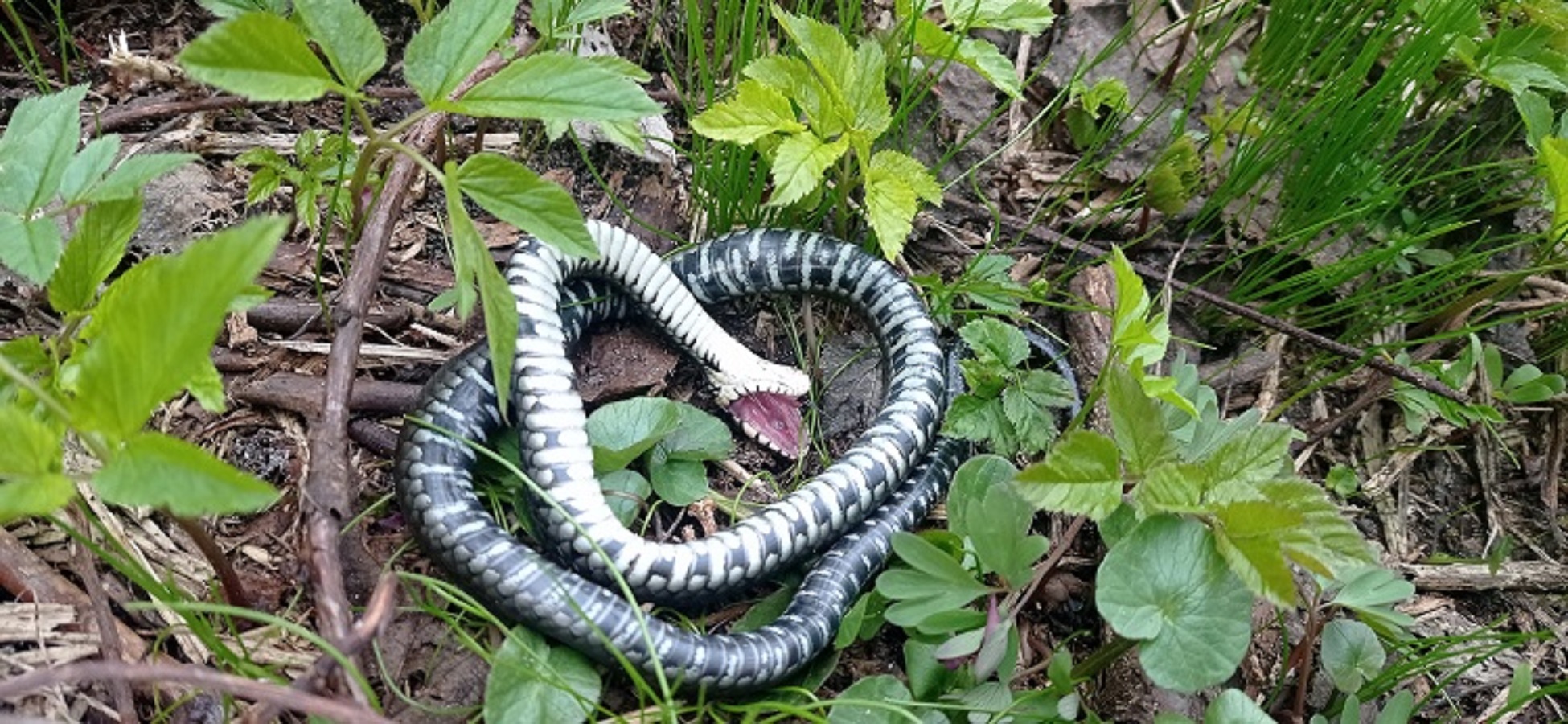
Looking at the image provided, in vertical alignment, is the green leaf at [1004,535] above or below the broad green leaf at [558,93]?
below

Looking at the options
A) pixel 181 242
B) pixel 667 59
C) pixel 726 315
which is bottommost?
pixel 726 315

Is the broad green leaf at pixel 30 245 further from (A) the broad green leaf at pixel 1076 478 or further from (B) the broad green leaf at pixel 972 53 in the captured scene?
(B) the broad green leaf at pixel 972 53

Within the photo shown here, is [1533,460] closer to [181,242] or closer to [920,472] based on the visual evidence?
[920,472]

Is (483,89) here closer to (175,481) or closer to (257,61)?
(257,61)

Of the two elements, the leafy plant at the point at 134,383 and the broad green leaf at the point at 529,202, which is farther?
the broad green leaf at the point at 529,202

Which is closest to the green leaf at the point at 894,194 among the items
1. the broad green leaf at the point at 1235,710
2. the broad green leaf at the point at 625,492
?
the broad green leaf at the point at 625,492

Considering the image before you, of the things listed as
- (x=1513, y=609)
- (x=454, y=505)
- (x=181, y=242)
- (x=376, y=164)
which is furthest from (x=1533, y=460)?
(x=181, y=242)
